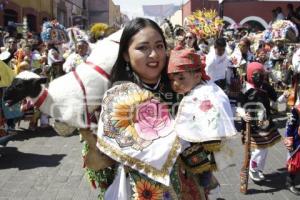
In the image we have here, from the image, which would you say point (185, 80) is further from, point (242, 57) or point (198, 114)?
point (242, 57)

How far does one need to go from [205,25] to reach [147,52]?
33.6 ft

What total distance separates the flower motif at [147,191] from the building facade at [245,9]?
2439cm

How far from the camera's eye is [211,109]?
1962 mm

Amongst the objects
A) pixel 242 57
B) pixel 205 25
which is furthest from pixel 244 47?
pixel 205 25

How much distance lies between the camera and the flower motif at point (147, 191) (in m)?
2.04

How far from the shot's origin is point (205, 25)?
12039mm

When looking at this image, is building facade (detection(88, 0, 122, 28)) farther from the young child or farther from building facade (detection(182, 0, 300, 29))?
the young child

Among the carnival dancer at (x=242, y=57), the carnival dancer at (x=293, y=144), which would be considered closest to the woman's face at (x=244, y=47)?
the carnival dancer at (x=242, y=57)

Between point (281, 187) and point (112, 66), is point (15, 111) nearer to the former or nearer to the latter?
point (281, 187)

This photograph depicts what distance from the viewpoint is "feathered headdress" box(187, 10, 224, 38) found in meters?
11.8

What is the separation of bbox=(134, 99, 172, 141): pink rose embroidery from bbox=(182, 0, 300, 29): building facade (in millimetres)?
24316

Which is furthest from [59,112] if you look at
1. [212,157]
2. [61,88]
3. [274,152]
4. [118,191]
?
[274,152]

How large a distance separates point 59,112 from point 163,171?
56cm

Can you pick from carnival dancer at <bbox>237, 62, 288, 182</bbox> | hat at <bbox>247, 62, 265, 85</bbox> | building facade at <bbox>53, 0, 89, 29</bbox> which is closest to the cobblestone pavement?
carnival dancer at <bbox>237, 62, 288, 182</bbox>
